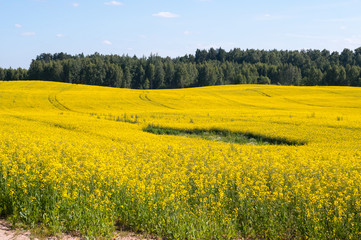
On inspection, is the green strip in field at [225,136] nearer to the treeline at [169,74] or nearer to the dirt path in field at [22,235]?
the dirt path in field at [22,235]

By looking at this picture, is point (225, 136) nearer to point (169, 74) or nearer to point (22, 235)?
point (22, 235)

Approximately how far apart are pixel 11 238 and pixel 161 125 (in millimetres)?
21780

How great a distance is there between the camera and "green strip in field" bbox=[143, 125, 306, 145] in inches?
872

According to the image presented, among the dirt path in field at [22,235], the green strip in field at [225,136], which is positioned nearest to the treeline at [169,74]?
the green strip in field at [225,136]

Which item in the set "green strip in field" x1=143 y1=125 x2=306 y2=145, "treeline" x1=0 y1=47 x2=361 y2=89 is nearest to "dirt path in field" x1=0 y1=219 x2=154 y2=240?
"green strip in field" x1=143 y1=125 x2=306 y2=145

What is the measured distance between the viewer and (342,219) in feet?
22.5

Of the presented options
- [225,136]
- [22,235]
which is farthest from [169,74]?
[22,235]

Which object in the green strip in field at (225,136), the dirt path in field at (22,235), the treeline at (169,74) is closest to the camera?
the dirt path in field at (22,235)

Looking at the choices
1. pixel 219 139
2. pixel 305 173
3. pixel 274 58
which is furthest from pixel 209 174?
pixel 274 58

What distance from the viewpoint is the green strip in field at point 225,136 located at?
2215 centimetres

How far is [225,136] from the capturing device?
24734mm

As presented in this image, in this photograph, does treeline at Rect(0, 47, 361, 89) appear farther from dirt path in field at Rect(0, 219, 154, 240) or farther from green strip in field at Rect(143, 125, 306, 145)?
dirt path in field at Rect(0, 219, 154, 240)

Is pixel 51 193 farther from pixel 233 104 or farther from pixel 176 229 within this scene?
pixel 233 104

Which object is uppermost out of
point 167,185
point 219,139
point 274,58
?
point 274,58
